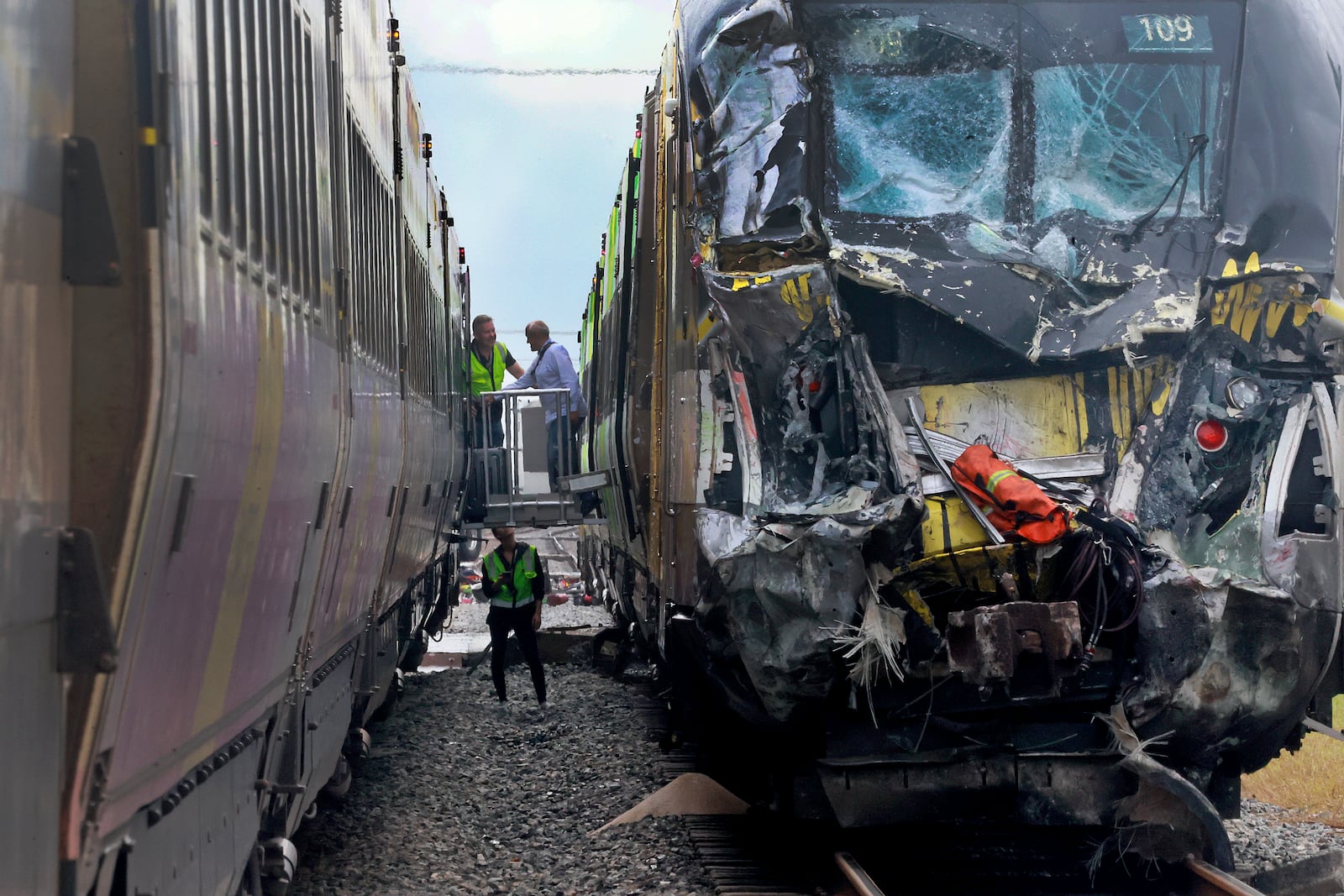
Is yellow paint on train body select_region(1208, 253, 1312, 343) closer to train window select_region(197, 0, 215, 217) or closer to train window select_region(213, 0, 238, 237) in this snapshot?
train window select_region(213, 0, 238, 237)

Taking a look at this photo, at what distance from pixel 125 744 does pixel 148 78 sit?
115cm

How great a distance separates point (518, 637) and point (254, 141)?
9.14 metres

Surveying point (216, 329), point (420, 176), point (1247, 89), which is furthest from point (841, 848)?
point (420, 176)

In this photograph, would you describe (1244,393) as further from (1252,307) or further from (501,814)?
(501,814)

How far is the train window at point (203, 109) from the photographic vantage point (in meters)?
2.77

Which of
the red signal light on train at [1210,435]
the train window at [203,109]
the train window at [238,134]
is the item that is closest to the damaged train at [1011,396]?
the red signal light on train at [1210,435]

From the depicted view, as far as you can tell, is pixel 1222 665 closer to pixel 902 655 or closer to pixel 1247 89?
pixel 902 655

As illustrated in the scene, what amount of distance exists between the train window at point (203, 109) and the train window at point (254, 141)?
0.44m

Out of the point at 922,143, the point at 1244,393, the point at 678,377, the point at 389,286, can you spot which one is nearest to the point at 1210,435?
the point at 1244,393

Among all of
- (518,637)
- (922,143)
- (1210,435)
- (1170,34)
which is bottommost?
(518,637)

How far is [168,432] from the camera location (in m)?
2.41

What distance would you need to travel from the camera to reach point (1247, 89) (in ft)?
19.9

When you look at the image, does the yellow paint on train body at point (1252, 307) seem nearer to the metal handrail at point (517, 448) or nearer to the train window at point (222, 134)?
the train window at point (222, 134)

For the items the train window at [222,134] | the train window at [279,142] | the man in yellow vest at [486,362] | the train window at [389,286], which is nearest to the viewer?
the train window at [222,134]
